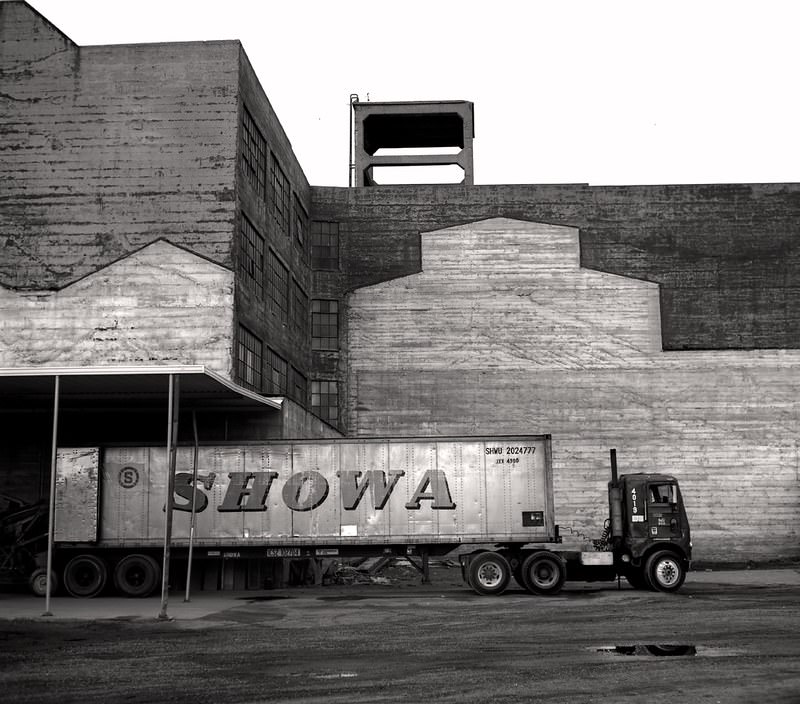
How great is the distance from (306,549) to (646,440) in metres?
19.4

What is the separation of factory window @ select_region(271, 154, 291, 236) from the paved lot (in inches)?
650

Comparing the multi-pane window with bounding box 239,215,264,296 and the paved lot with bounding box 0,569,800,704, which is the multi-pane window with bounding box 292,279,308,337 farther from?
the paved lot with bounding box 0,569,800,704

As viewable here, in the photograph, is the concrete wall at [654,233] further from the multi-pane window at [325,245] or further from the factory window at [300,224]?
the factory window at [300,224]

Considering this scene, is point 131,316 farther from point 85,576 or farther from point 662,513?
point 662,513

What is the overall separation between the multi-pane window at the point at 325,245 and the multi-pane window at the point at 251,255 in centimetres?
898

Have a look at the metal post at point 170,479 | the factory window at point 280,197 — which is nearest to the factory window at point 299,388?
the factory window at point 280,197

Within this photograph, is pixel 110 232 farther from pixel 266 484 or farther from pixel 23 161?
pixel 266 484

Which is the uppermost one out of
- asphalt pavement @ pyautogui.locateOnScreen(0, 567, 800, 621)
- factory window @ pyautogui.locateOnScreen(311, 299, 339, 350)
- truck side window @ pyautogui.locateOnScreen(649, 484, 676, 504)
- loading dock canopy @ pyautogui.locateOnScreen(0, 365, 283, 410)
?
factory window @ pyautogui.locateOnScreen(311, 299, 339, 350)

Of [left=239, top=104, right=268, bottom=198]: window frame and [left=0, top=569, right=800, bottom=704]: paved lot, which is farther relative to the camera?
[left=239, top=104, right=268, bottom=198]: window frame

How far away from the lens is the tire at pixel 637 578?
2588cm

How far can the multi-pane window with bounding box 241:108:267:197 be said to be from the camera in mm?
32062

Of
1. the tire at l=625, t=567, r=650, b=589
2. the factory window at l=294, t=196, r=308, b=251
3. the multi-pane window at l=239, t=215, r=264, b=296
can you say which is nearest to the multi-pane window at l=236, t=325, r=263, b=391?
the multi-pane window at l=239, t=215, r=264, b=296

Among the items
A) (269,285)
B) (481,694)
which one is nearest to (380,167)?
(269,285)

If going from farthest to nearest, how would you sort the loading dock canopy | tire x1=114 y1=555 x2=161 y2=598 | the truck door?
the truck door → tire x1=114 y1=555 x2=161 y2=598 → the loading dock canopy
